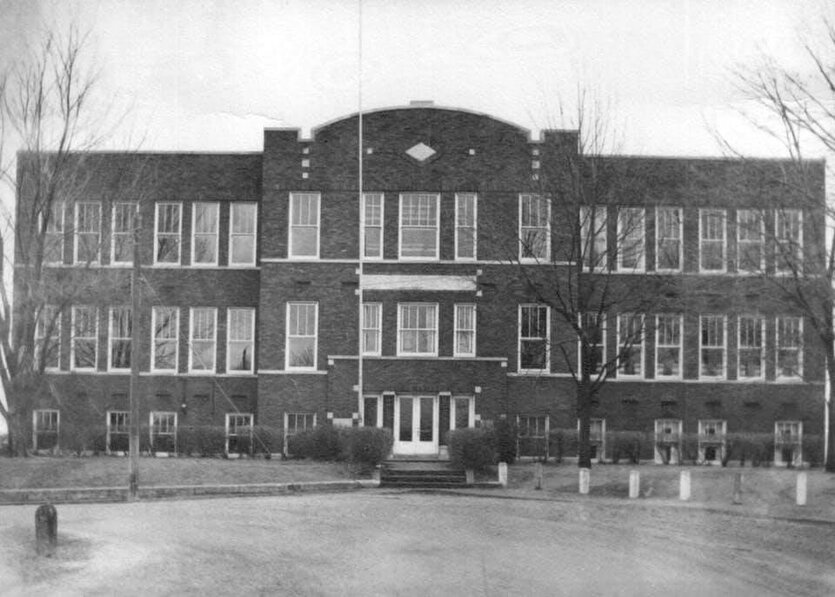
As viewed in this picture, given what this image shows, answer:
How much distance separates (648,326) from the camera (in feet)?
112

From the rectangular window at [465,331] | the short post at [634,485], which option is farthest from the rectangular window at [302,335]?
the short post at [634,485]

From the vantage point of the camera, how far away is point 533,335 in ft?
126

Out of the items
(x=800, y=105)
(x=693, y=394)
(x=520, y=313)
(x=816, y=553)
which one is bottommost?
(x=816, y=553)

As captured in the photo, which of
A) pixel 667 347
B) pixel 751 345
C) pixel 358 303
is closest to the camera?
pixel 751 345

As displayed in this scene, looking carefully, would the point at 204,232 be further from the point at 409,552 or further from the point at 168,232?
the point at 409,552

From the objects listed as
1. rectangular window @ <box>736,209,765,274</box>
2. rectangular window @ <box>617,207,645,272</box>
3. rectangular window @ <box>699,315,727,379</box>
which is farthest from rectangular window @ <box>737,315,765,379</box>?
rectangular window @ <box>617,207,645,272</box>

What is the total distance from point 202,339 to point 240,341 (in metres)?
1.26

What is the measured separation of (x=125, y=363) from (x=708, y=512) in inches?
791

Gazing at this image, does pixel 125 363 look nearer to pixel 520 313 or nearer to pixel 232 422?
pixel 232 422

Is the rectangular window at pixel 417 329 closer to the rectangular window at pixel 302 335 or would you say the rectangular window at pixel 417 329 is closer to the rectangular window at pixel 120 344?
the rectangular window at pixel 302 335

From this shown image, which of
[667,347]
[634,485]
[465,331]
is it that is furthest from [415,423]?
[634,485]

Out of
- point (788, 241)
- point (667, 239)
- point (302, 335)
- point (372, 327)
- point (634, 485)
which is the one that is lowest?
point (634, 485)

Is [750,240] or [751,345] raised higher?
[750,240]

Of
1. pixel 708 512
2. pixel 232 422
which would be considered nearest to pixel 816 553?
pixel 708 512
